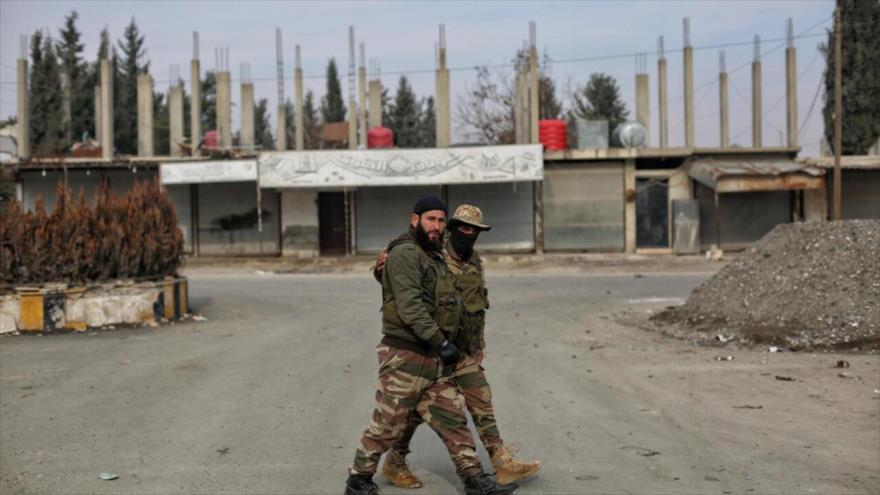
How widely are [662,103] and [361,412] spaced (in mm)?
27120

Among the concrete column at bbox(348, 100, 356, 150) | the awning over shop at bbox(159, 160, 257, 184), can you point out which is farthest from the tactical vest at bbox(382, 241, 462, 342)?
the concrete column at bbox(348, 100, 356, 150)

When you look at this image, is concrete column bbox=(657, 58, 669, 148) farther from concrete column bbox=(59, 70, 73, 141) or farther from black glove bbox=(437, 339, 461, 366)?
concrete column bbox=(59, 70, 73, 141)

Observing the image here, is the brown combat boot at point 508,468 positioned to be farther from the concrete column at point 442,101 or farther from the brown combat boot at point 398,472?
the concrete column at point 442,101

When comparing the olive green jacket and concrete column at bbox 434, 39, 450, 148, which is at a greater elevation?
concrete column at bbox 434, 39, 450, 148

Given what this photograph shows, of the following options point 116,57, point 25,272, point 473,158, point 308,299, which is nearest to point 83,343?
point 25,272

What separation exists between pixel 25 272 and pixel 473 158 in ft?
61.0

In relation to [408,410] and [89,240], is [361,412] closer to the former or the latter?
[408,410]

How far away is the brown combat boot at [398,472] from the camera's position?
5641 millimetres

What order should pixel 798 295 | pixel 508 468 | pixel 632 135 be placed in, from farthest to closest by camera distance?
pixel 632 135 → pixel 798 295 → pixel 508 468

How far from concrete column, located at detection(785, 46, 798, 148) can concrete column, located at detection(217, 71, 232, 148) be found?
20544mm

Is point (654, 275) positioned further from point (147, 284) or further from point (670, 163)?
point (147, 284)

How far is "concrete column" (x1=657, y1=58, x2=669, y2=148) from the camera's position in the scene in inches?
1273

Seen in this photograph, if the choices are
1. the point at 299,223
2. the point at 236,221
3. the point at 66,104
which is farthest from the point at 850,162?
the point at 66,104

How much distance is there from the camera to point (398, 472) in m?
5.66
